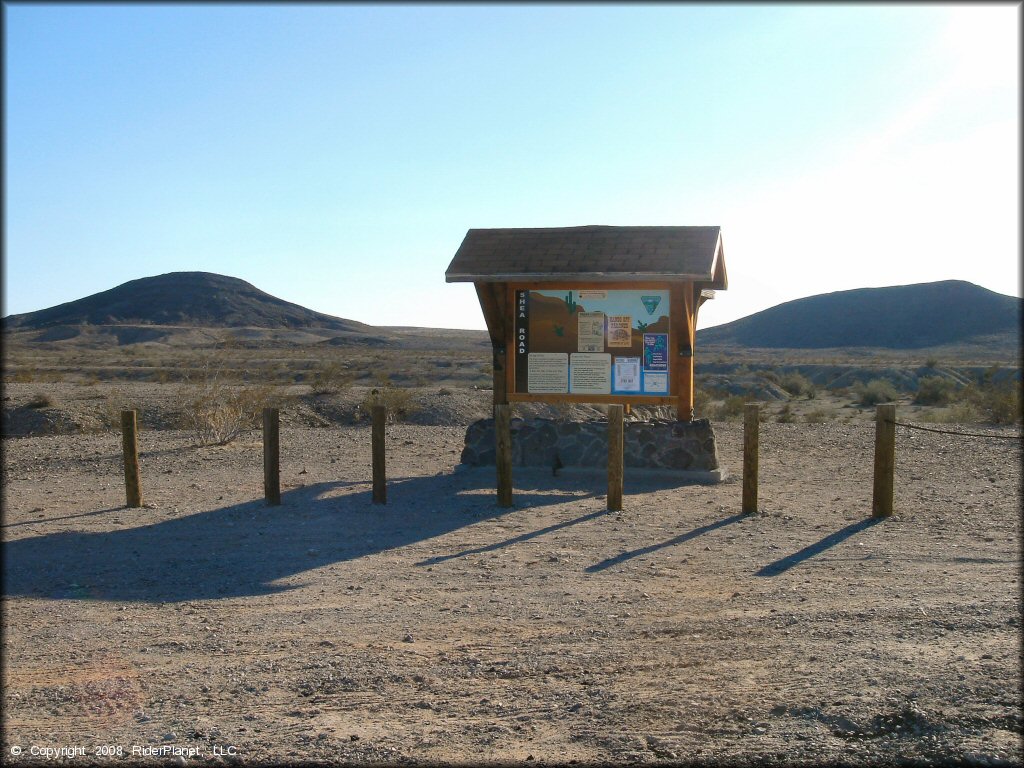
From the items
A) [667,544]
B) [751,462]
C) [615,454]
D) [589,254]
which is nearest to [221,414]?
[589,254]

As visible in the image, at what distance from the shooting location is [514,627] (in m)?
6.11

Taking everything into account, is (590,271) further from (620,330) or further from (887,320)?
(887,320)

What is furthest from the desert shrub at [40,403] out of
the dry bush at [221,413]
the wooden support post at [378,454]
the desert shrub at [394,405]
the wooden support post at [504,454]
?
the wooden support post at [504,454]

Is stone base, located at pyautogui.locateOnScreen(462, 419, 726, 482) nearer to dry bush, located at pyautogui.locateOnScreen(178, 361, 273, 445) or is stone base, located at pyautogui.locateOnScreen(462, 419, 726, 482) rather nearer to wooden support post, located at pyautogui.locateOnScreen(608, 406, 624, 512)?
wooden support post, located at pyautogui.locateOnScreen(608, 406, 624, 512)

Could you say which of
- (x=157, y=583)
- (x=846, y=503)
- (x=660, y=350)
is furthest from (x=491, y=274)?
(x=157, y=583)

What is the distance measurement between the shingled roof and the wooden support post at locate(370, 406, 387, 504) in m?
2.50

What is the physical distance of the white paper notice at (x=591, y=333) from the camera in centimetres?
1242

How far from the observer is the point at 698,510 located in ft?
33.3

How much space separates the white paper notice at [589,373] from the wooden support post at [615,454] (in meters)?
2.42

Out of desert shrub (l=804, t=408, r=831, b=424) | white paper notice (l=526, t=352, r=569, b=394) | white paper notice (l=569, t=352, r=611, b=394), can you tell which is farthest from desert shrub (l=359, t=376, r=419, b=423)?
desert shrub (l=804, t=408, r=831, b=424)

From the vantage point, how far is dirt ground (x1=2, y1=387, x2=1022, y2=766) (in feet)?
14.5

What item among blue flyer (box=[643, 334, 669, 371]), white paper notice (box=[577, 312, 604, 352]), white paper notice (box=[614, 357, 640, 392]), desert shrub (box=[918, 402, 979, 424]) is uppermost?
white paper notice (box=[577, 312, 604, 352])

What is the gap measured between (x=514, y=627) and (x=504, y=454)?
4313mm

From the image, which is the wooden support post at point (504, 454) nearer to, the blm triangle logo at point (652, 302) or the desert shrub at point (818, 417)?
the blm triangle logo at point (652, 302)
